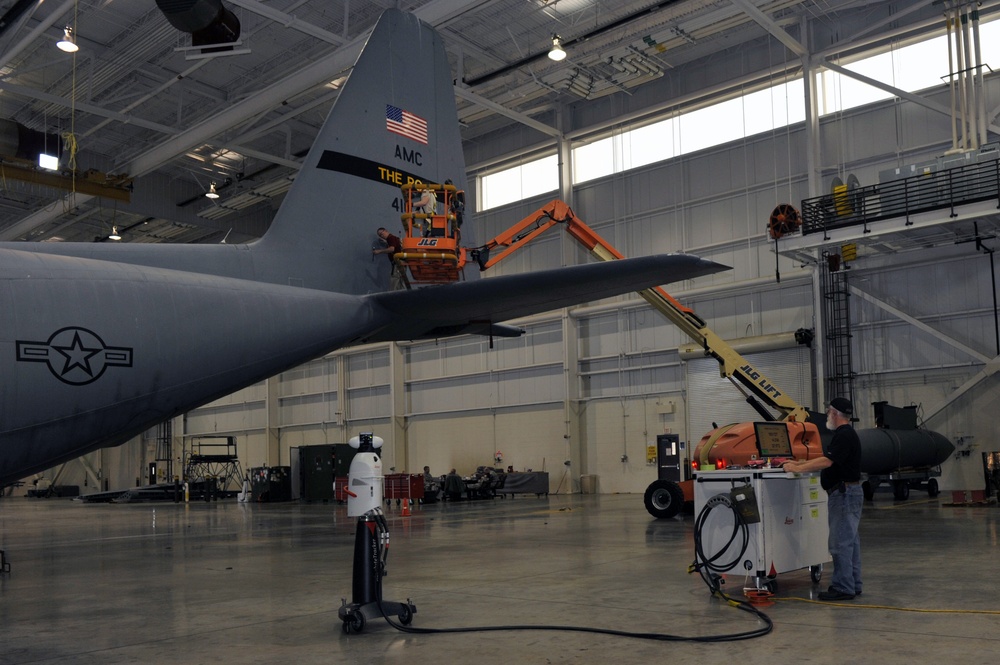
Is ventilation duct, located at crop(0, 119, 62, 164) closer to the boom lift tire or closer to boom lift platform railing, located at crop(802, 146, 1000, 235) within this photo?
the boom lift tire

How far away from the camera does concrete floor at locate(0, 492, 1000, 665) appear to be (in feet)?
22.2

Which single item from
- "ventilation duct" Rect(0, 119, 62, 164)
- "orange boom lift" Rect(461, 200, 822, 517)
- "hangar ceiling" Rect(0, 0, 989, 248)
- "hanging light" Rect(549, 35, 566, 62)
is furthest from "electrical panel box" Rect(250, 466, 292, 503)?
"hanging light" Rect(549, 35, 566, 62)

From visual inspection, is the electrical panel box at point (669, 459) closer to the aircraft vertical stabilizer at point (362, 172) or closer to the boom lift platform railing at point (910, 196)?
the boom lift platform railing at point (910, 196)

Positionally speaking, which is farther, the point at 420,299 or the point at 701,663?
the point at 420,299

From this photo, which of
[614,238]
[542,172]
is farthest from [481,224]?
[614,238]

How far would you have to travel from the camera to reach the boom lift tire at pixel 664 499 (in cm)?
2152

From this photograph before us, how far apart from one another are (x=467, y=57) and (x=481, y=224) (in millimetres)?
10632

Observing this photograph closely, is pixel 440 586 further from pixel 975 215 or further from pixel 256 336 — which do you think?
pixel 975 215

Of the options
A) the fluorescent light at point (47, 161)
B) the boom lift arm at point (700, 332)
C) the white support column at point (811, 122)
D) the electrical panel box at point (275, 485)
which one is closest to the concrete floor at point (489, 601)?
the boom lift arm at point (700, 332)

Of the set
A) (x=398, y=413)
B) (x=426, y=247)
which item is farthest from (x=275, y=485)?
(x=426, y=247)

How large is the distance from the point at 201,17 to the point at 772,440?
33.4ft

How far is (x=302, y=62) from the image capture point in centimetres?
3394

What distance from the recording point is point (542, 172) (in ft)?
137

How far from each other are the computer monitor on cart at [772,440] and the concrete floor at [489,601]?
1524 mm
